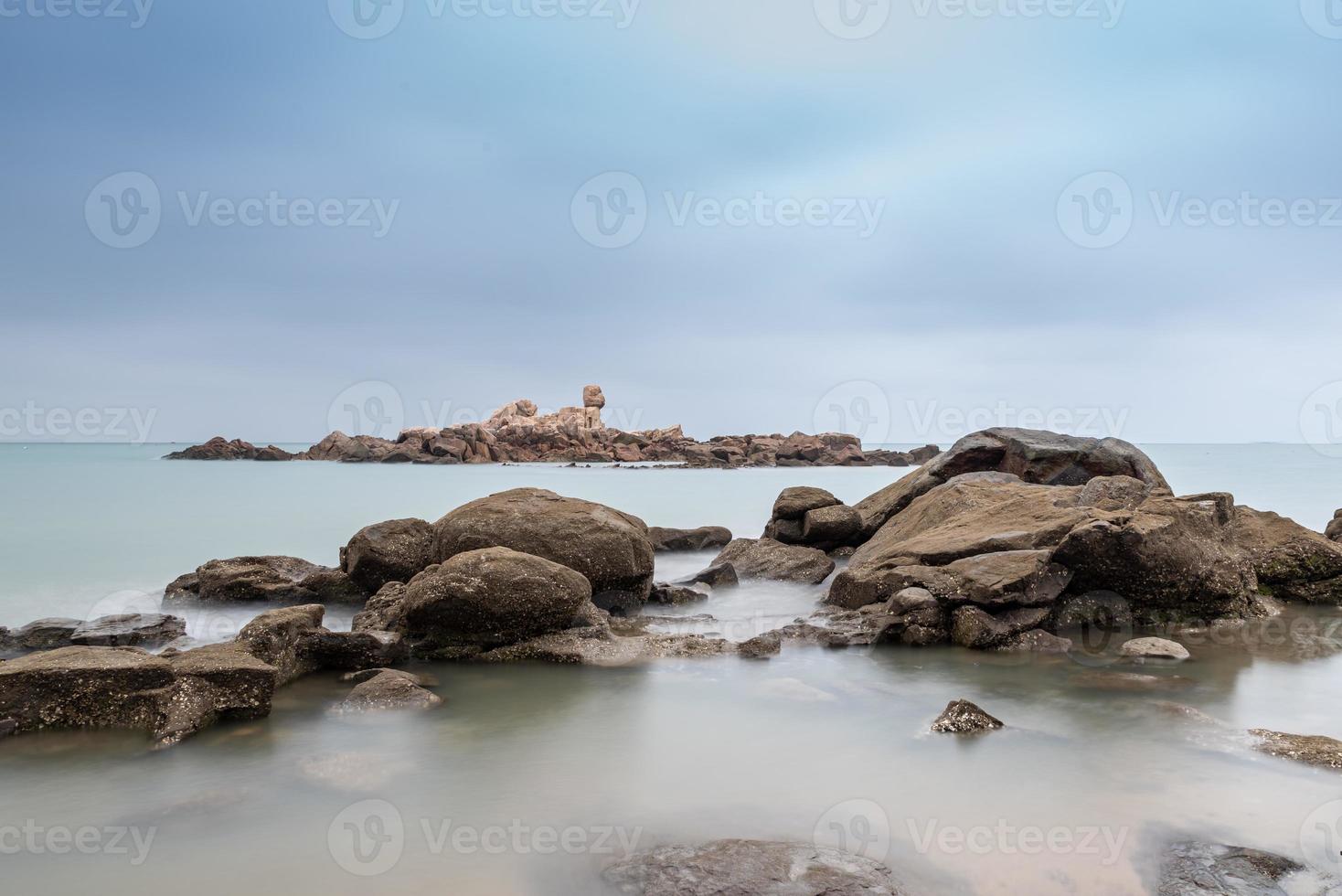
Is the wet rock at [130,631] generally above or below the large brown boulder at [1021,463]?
below

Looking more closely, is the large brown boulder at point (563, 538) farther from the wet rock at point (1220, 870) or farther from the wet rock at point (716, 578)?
the wet rock at point (1220, 870)

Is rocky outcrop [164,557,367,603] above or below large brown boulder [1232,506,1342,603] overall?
below

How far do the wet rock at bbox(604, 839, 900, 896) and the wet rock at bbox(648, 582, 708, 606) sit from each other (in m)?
6.84

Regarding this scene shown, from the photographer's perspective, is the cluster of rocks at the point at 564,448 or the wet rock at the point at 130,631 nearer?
the wet rock at the point at 130,631

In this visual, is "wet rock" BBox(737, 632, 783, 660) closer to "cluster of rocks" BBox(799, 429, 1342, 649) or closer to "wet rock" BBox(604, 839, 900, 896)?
"cluster of rocks" BBox(799, 429, 1342, 649)

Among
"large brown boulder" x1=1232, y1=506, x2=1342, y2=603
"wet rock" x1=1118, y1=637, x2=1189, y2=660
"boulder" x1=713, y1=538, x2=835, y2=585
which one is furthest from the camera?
"boulder" x1=713, y1=538, x2=835, y2=585

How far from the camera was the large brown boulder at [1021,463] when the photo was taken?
1409 centimetres

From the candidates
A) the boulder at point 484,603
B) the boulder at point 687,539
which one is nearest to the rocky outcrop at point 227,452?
the boulder at point 687,539

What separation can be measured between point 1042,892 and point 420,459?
65791mm

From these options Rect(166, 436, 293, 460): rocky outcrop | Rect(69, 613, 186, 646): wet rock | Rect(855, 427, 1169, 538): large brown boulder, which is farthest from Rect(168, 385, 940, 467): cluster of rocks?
Rect(69, 613, 186, 646): wet rock

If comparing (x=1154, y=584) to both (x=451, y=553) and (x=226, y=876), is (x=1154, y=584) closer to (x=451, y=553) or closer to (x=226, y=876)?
(x=451, y=553)

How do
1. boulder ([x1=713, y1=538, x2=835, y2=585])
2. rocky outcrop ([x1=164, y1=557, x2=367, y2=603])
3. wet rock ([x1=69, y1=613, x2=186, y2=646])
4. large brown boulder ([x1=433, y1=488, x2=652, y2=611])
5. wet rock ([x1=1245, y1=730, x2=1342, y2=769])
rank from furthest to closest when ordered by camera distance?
boulder ([x1=713, y1=538, x2=835, y2=585]) → rocky outcrop ([x1=164, y1=557, x2=367, y2=603]) → large brown boulder ([x1=433, y1=488, x2=652, y2=611]) → wet rock ([x1=69, y1=613, x2=186, y2=646]) → wet rock ([x1=1245, y1=730, x2=1342, y2=769])

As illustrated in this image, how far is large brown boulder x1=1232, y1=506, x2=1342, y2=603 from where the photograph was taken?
10547 mm

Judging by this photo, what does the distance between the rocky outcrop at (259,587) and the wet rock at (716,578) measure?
15.3 feet
